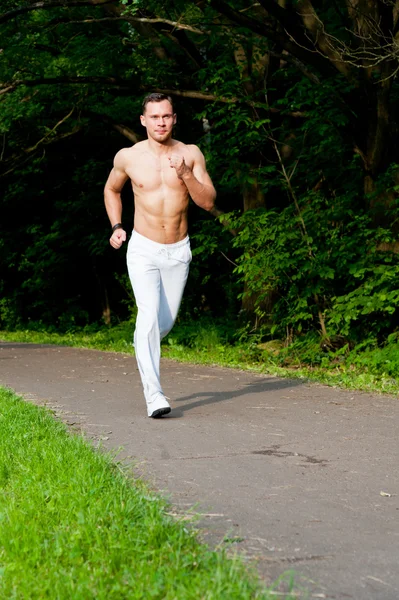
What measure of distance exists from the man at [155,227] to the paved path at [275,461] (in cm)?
51

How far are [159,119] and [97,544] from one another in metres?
4.25

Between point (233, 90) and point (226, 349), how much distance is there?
3.85 meters

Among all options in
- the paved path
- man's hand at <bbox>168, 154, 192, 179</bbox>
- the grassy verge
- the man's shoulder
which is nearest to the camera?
the paved path

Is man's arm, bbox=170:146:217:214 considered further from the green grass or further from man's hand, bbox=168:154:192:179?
the green grass

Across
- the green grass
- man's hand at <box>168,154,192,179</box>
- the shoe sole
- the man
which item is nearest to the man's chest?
the man

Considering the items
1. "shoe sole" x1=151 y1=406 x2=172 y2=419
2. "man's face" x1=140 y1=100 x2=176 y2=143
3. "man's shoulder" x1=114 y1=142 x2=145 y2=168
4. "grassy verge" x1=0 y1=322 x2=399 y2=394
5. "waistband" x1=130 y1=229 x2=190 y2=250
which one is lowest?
"grassy verge" x1=0 y1=322 x2=399 y2=394

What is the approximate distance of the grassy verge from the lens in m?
10.5

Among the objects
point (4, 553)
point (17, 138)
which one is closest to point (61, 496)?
point (4, 553)

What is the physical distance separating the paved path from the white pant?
1.36 ft

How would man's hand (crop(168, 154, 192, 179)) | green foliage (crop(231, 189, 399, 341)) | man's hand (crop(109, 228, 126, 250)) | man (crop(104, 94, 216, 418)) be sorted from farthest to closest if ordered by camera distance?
1. green foliage (crop(231, 189, 399, 341))
2. man (crop(104, 94, 216, 418))
3. man's hand (crop(109, 228, 126, 250))
4. man's hand (crop(168, 154, 192, 179))

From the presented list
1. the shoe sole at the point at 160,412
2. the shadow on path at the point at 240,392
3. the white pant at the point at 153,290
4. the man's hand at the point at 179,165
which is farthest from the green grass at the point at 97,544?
the shadow on path at the point at 240,392

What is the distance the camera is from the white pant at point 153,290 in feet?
24.2

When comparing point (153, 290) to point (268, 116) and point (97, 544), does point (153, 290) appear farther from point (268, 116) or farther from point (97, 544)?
point (268, 116)

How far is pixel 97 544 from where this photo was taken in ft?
11.9
